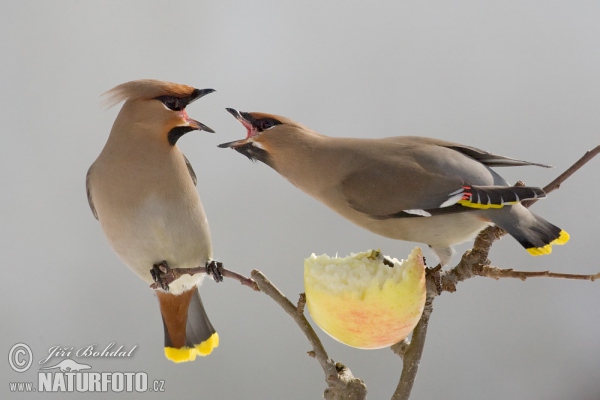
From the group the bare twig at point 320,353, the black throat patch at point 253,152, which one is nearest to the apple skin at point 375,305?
the bare twig at point 320,353

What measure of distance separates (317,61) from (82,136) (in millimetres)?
812

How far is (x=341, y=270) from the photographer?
129 centimetres

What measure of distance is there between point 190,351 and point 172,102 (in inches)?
22.5

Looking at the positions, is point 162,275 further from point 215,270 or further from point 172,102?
point 172,102

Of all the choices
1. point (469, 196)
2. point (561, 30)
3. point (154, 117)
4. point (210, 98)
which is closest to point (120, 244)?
point (154, 117)

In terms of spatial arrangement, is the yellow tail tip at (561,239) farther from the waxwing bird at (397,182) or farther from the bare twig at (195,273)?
the bare twig at (195,273)

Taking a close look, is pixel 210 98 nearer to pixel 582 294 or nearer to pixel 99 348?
pixel 99 348

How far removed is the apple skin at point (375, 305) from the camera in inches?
48.6

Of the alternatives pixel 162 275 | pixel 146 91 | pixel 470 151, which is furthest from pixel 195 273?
pixel 470 151

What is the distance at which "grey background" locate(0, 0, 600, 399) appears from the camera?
2369 millimetres

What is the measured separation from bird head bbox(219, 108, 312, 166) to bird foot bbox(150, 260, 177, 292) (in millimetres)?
307

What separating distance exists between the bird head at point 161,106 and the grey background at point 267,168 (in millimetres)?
889

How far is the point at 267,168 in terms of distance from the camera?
2486 mm

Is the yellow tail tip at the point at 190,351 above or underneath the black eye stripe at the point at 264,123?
underneath
